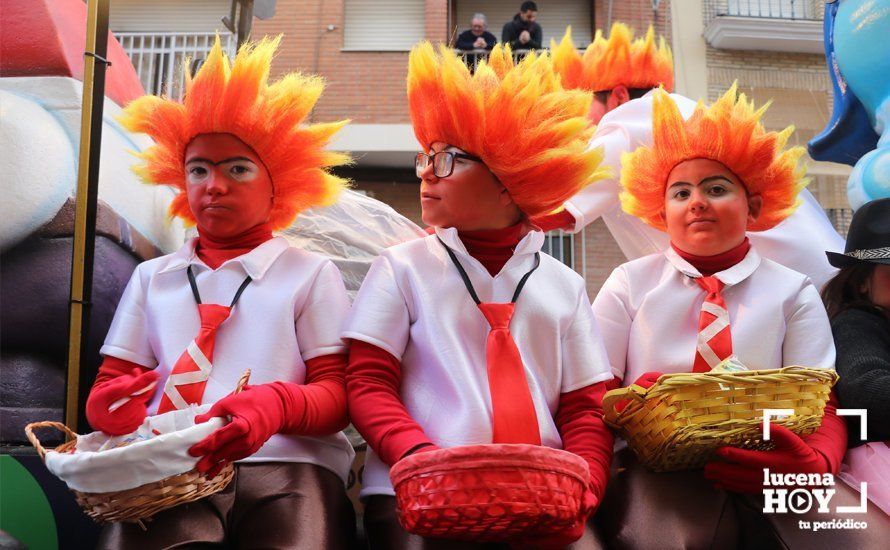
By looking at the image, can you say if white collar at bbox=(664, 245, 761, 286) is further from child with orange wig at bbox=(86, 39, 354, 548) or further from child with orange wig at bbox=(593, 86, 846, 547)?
child with orange wig at bbox=(86, 39, 354, 548)

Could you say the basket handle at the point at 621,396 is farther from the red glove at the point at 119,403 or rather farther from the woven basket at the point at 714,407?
the red glove at the point at 119,403

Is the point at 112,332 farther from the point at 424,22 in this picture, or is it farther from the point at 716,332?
the point at 424,22

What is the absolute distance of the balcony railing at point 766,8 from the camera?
11969 mm

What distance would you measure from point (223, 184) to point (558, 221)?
1.24 meters

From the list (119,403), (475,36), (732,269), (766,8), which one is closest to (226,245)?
(119,403)

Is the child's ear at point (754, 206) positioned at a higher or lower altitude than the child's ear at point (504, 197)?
lower

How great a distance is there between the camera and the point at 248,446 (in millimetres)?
→ 2080

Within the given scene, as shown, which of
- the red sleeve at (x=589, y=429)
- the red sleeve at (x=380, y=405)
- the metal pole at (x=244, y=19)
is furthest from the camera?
the metal pole at (x=244, y=19)

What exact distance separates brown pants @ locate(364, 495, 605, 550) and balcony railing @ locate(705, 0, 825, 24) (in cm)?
1076

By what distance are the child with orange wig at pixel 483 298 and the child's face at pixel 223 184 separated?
1.44ft

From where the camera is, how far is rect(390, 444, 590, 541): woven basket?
188 cm

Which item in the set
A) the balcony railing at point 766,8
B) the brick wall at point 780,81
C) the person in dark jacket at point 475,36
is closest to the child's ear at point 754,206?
the person in dark jacket at point 475,36

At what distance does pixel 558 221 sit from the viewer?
3.35m

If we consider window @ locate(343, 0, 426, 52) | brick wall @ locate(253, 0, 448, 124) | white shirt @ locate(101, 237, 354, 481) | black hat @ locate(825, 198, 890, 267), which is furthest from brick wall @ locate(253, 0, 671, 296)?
white shirt @ locate(101, 237, 354, 481)
